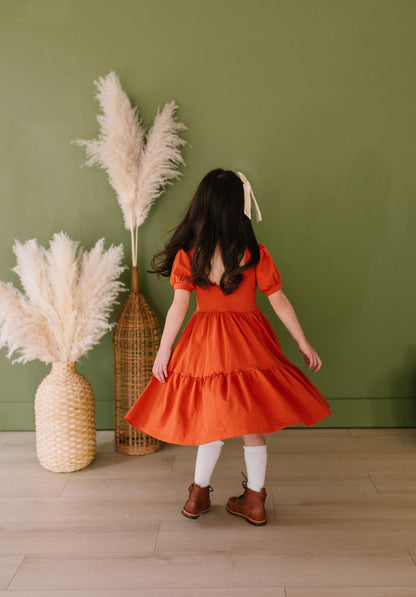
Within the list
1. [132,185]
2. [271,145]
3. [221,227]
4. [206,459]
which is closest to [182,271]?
[221,227]

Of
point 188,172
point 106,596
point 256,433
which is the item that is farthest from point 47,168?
point 106,596

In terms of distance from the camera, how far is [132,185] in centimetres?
243

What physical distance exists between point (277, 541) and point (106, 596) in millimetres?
577

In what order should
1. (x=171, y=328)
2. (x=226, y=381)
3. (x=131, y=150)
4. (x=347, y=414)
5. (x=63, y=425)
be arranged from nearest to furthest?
(x=226, y=381)
(x=171, y=328)
(x=63, y=425)
(x=131, y=150)
(x=347, y=414)

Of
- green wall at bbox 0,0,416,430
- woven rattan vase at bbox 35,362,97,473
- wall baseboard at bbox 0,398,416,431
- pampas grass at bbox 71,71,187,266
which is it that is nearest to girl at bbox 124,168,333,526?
woven rattan vase at bbox 35,362,97,473

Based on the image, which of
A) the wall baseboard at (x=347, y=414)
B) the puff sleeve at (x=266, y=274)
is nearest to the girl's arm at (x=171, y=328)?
the puff sleeve at (x=266, y=274)

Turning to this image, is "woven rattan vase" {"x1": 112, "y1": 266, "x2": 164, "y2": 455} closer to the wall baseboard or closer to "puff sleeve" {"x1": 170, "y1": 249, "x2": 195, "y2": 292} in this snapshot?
the wall baseboard

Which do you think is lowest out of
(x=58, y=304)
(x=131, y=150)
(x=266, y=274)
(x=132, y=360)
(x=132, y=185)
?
(x=132, y=360)

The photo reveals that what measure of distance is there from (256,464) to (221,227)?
839 mm

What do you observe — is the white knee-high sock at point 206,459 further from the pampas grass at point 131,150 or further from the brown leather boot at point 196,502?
the pampas grass at point 131,150

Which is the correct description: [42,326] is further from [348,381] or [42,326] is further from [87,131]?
[348,381]

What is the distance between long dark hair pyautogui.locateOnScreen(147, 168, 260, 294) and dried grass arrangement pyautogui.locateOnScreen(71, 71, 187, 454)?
2.27ft

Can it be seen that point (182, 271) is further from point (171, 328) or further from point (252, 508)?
point (252, 508)

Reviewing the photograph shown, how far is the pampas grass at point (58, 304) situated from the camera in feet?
7.50
